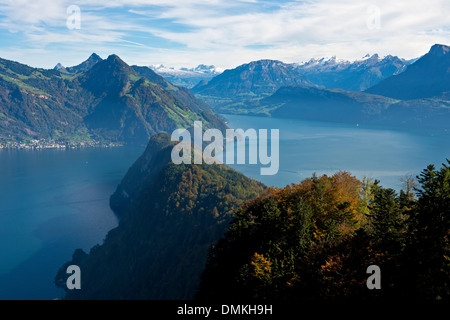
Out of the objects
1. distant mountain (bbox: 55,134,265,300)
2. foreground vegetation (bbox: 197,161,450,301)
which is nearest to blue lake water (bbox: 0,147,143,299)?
distant mountain (bbox: 55,134,265,300)

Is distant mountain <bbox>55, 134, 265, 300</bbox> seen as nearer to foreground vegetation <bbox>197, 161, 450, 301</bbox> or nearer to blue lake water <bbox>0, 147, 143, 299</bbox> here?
blue lake water <bbox>0, 147, 143, 299</bbox>

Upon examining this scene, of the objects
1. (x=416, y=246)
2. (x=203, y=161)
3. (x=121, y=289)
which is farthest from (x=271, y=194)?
(x=203, y=161)

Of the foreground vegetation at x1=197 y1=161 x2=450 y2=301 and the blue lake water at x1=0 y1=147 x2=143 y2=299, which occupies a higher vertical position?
the foreground vegetation at x1=197 y1=161 x2=450 y2=301

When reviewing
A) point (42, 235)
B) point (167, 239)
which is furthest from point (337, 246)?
point (42, 235)

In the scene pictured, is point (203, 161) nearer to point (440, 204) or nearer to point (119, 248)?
point (119, 248)

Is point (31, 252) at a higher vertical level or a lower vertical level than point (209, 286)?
lower

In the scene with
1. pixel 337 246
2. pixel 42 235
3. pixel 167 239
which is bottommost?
pixel 42 235

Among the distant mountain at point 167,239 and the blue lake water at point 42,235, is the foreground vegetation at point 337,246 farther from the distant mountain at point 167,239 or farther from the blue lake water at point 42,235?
the blue lake water at point 42,235

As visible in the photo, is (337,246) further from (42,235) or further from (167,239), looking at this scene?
(42,235)
